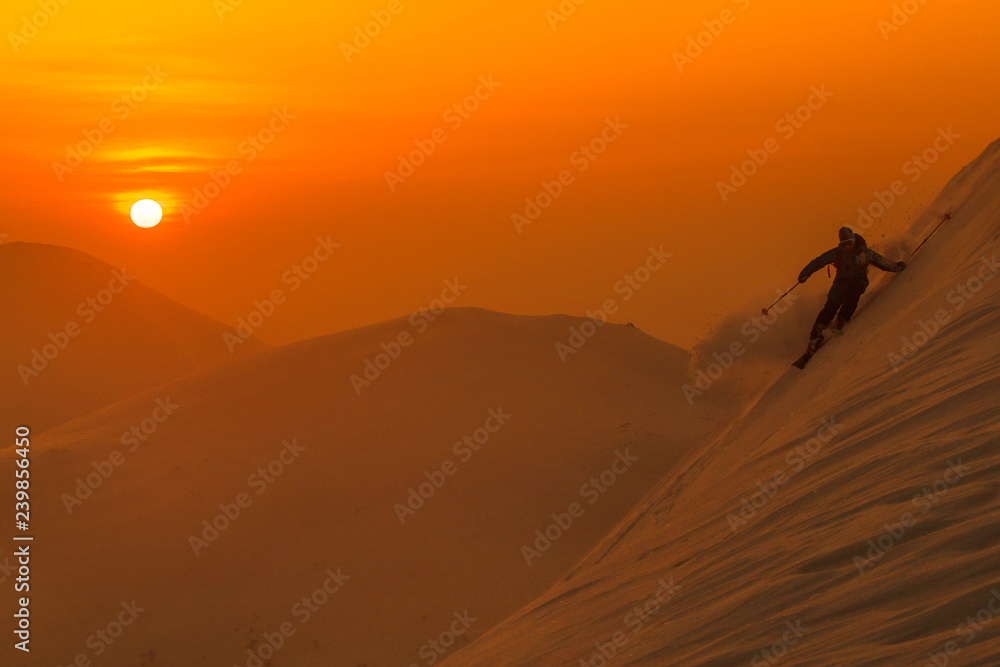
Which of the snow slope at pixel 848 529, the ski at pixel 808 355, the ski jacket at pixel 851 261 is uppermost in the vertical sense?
the ski jacket at pixel 851 261

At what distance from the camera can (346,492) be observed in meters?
16.4

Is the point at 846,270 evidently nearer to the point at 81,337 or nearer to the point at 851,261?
the point at 851,261

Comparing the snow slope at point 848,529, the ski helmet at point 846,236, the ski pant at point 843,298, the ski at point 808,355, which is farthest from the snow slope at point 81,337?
the snow slope at point 848,529

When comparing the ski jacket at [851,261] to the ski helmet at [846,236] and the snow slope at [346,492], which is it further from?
the snow slope at [346,492]

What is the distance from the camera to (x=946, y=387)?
5949 millimetres

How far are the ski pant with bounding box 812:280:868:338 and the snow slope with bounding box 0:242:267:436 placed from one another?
44.5 metres

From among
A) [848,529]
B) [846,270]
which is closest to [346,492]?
[846,270]

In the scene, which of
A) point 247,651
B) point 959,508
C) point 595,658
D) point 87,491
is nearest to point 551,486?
point 247,651

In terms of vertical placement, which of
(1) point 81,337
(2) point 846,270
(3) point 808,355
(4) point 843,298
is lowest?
(3) point 808,355

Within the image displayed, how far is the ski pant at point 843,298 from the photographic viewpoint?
9.52m

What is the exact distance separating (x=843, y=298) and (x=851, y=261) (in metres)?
0.44

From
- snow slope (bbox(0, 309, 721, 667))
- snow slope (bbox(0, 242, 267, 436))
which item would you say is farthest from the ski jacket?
snow slope (bbox(0, 242, 267, 436))

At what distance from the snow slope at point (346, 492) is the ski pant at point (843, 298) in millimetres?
5715

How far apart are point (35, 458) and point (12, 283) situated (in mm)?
68054
